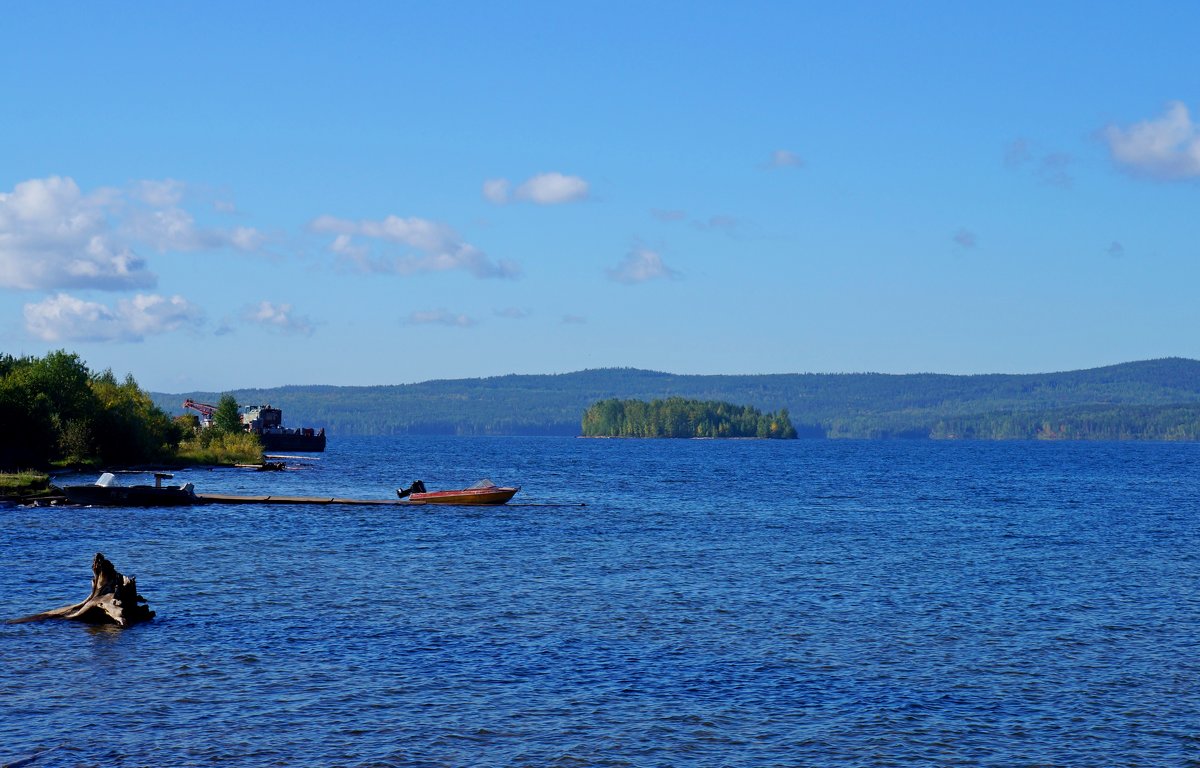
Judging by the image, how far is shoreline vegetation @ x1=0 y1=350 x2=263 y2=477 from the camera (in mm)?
112750

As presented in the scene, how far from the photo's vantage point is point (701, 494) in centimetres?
12038

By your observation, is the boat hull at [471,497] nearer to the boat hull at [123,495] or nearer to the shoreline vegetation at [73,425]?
the boat hull at [123,495]

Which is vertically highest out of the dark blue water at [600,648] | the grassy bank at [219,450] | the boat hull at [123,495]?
the grassy bank at [219,450]

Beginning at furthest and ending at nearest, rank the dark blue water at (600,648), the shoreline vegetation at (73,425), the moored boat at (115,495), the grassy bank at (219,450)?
the grassy bank at (219,450) → the shoreline vegetation at (73,425) → the moored boat at (115,495) → the dark blue water at (600,648)

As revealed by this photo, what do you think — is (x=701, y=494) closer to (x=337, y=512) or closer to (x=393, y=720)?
(x=337, y=512)

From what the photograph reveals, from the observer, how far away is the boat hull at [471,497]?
95688mm

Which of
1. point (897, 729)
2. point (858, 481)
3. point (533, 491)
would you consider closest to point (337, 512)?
point (533, 491)

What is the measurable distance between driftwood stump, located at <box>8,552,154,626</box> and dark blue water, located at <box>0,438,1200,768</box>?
76 cm

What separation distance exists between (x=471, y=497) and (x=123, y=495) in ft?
83.2

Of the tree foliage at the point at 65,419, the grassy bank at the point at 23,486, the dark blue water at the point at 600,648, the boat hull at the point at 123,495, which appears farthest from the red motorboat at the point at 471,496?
the tree foliage at the point at 65,419

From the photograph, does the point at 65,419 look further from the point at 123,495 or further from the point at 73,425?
the point at 123,495

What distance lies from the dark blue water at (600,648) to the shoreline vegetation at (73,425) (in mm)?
39476

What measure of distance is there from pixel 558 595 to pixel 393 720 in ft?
64.1

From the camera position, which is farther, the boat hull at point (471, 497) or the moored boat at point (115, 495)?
the boat hull at point (471, 497)
